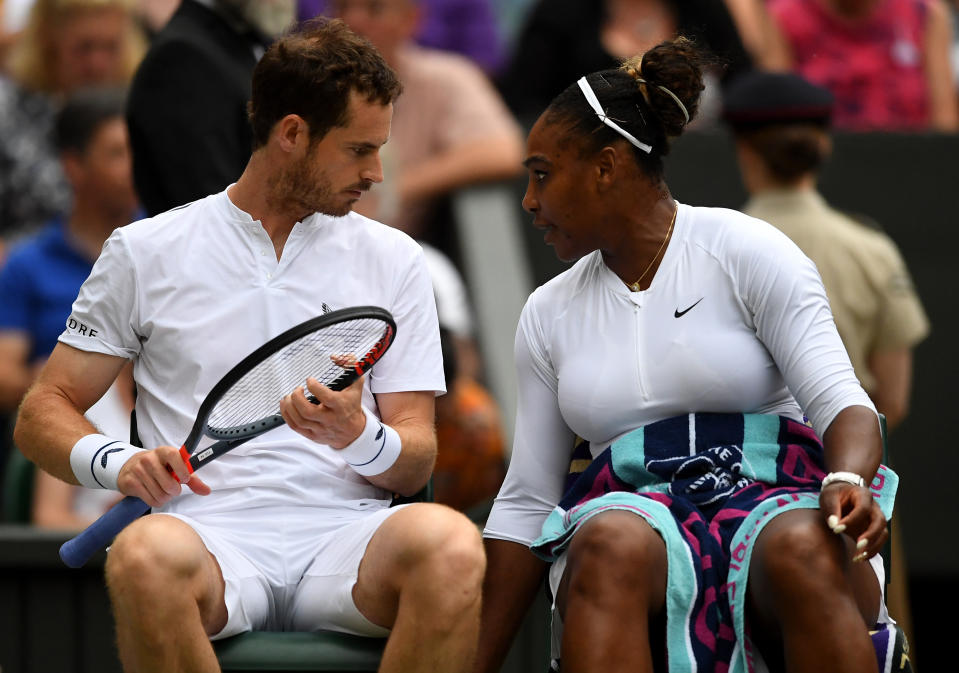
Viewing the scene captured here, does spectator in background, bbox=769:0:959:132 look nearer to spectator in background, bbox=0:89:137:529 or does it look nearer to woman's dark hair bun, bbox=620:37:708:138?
spectator in background, bbox=0:89:137:529

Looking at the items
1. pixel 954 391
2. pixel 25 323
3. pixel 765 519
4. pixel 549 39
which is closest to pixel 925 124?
pixel 954 391

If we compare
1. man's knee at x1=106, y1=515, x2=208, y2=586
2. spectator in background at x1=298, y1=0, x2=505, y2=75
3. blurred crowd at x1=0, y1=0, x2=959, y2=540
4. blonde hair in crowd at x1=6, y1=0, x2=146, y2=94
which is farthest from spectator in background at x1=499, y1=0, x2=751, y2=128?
man's knee at x1=106, y1=515, x2=208, y2=586

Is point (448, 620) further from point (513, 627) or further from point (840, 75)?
point (840, 75)

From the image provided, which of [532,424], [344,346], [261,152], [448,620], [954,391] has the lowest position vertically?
[954,391]

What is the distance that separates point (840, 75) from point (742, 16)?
1.64 ft

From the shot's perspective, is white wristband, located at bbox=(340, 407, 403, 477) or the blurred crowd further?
the blurred crowd

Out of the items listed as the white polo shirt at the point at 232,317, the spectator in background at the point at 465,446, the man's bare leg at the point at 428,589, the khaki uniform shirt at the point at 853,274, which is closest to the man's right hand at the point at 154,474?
the white polo shirt at the point at 232,317

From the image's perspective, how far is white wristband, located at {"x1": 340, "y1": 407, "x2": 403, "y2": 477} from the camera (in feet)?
10.0

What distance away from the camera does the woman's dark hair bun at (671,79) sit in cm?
326

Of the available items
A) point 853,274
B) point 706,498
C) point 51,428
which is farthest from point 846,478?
point 853,274

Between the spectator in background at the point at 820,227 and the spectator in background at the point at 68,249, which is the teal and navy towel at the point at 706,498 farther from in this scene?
the spectator in background at the point at 68,249

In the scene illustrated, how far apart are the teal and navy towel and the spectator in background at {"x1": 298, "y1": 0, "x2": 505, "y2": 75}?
13.0 feet

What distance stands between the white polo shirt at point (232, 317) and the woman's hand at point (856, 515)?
86cm

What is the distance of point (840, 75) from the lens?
6.48m
